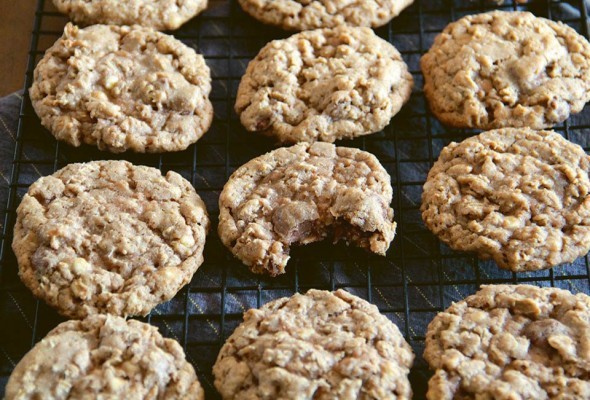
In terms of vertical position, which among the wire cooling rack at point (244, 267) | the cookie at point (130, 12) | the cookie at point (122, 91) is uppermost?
the cookie at point (130, 12)

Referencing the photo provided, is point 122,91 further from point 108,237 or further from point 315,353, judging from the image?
point 315,353

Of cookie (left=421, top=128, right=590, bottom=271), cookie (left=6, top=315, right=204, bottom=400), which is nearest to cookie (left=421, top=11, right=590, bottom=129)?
cookie (left=421, top=128, right=590, bottom=271)

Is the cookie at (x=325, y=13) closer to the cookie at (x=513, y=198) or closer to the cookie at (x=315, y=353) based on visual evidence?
the cookie at (x=513, y=198)

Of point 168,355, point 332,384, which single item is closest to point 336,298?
point 332,384

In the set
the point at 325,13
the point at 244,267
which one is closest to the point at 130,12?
the point at 325,13

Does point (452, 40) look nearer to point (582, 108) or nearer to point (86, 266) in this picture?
point (582, 108)

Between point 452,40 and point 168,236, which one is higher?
point 452,40

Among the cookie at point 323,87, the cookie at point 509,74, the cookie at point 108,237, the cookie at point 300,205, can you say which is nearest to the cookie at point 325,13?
the cookie at point 323,87
